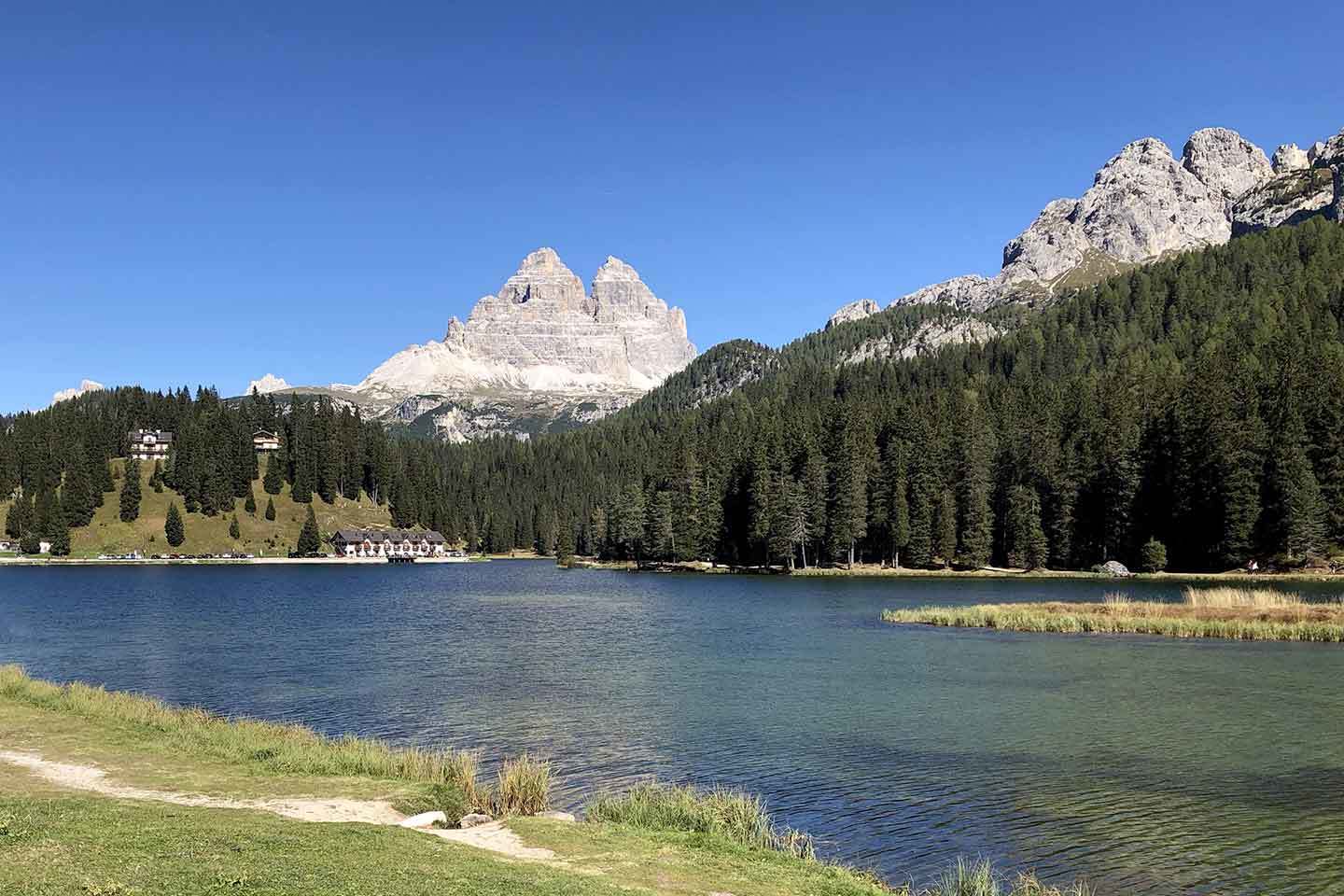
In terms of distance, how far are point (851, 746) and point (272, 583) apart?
140m

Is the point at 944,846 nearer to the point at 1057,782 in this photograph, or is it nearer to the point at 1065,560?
the point at 1057,782

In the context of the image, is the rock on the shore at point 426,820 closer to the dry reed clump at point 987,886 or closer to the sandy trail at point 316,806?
the sandy trail at point 316,806

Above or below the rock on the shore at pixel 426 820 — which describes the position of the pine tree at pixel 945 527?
above

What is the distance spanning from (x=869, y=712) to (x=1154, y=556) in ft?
348

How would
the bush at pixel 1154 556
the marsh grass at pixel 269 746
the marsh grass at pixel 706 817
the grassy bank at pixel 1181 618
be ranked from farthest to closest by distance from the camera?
the bush at pixel 1154 556
the grassy bank at pixel 1181 618
the marsh grass at pixel 269 746
the marsh grass at pixel 706 817

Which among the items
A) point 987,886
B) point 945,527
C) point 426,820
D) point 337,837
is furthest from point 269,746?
point 945,527

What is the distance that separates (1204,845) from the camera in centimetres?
2564

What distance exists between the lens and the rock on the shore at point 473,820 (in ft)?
77.7

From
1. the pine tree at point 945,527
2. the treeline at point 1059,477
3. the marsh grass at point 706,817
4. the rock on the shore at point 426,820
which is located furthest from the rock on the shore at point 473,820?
the pine tree at point 945,527

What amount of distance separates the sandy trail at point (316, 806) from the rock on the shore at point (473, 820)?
0.24 metres

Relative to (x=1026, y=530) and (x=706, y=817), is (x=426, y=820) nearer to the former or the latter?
(x=706, y=817)

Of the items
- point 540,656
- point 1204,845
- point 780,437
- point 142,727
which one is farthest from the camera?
point 780,437

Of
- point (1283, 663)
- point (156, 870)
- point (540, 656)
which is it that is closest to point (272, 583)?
point (540, 656)

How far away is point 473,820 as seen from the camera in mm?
23906
